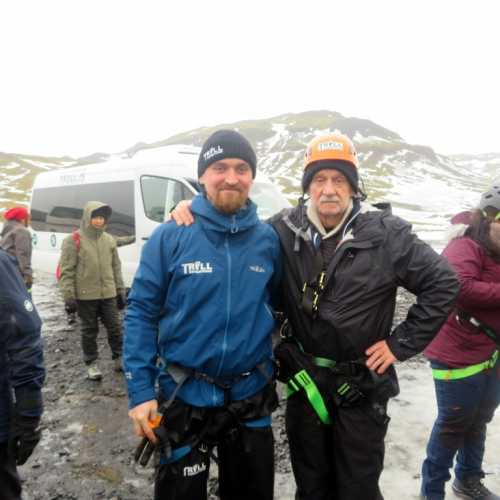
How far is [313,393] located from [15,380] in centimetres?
181

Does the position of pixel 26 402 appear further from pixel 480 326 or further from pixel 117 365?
pixel 117 365

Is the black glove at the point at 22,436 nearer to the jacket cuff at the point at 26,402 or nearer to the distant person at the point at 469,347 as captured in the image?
the jacket cuff at the point at 26,402

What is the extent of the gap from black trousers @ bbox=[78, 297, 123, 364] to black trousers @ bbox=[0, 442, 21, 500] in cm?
Answer: 355

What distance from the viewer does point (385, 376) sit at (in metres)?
2.38

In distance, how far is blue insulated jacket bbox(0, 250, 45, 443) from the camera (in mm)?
2354

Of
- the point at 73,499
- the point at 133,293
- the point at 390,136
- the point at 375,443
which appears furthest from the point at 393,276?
the point at 390,136

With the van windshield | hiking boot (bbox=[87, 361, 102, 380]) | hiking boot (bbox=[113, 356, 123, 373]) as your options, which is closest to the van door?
the van windshield

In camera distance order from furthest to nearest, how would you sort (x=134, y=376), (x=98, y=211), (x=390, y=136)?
1. (x=390, y=136)
2. (x=98, y=211)
3. (x=134, y=376)

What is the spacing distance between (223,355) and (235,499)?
39.6 inches

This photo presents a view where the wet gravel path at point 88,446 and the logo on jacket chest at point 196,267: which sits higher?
Answer: the logo on jacket chest at point 196,267

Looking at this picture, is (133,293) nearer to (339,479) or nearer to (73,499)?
(339,479)

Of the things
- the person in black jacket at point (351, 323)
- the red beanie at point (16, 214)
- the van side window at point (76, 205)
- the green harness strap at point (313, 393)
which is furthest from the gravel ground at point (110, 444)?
the van side window at point (76, 205)

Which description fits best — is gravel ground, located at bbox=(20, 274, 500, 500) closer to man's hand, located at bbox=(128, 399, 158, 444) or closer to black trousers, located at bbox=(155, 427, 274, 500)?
black trousers, located at bbox=(155, 427, 274, 500)

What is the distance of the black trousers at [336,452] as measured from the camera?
7.69ft
